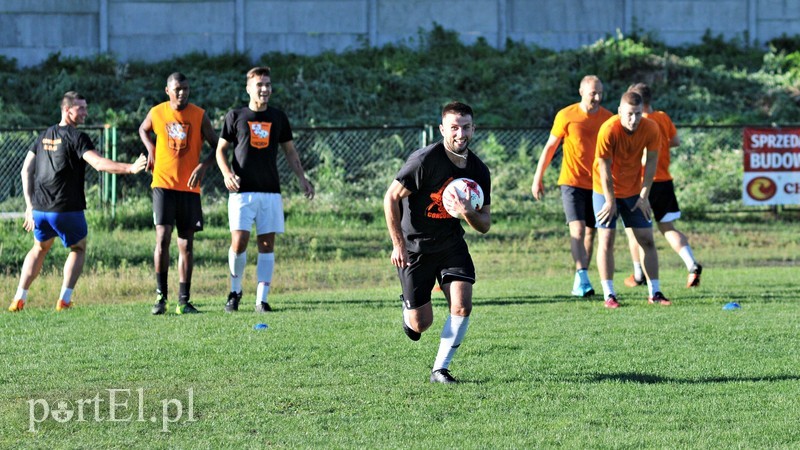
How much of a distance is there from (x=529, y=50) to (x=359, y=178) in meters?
10.4

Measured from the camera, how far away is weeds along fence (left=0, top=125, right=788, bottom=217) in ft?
70.0

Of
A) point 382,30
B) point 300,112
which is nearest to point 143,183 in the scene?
point 300,112

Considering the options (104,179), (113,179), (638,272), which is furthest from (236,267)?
(104,179)

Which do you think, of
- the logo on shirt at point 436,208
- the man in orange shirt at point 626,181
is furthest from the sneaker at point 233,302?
the logo on shirt at point 436,208

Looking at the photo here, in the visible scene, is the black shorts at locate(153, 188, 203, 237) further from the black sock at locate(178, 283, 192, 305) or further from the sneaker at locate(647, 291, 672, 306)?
the sneaker at locate(647, 291, 672, 306)

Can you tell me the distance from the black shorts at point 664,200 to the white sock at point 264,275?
437cm

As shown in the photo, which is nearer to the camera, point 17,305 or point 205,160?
point 205,160

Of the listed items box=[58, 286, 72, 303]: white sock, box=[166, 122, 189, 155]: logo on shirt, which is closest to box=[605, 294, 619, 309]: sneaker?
box=[166, 122, 189, 155]: logo on shirt

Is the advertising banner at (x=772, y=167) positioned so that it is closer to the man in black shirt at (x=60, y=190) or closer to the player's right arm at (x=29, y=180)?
the man in black shirt at (x=60, y=190)

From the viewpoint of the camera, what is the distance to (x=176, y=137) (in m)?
11.1

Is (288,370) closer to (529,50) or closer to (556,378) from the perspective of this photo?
(556,378)

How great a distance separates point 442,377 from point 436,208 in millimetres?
1098

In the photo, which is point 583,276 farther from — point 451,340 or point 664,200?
point 451,340

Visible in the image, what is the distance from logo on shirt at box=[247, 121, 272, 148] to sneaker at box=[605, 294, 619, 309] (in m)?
3.61
